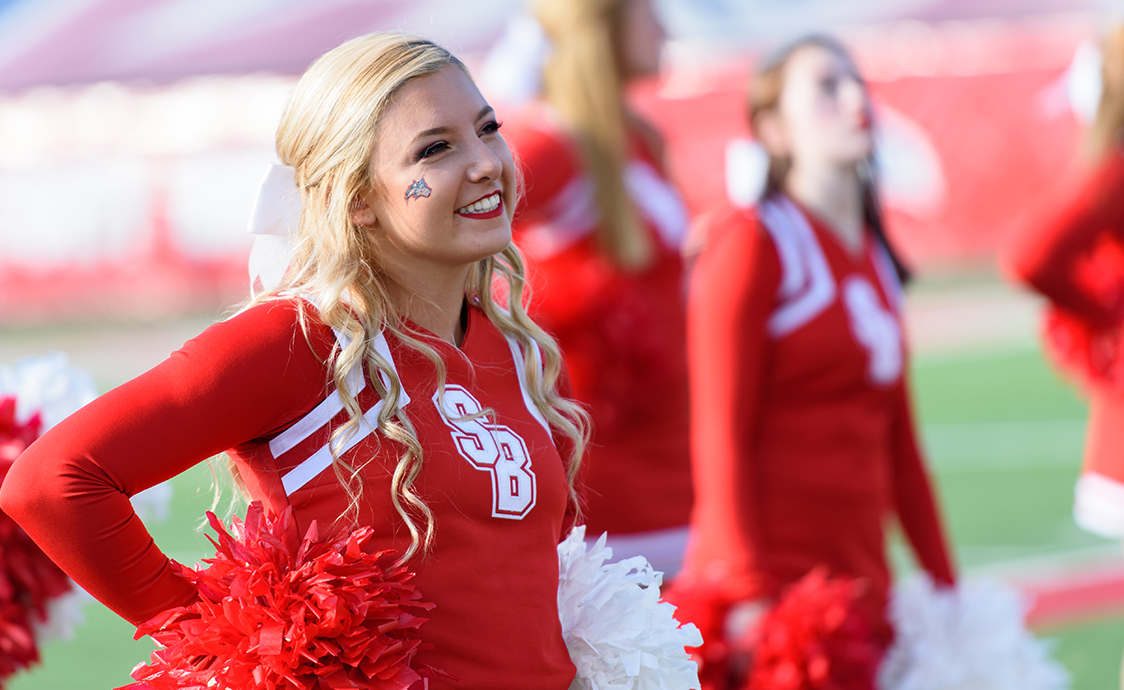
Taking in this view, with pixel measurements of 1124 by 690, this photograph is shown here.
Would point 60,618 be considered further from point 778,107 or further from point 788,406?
point 778,107

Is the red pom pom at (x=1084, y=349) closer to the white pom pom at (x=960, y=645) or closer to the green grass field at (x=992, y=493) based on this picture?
the white pom pom at (x=960, y=645)

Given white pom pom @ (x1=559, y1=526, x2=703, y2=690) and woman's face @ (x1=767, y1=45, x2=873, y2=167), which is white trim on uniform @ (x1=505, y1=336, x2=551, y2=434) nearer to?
white pom pom @ (x1=559, y1=526, x2=703, y2=690)

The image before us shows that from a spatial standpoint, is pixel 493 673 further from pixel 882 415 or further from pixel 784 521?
pixel 882 415

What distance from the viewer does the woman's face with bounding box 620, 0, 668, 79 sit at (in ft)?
11.3

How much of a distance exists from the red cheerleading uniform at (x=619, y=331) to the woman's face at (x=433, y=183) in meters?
1.31

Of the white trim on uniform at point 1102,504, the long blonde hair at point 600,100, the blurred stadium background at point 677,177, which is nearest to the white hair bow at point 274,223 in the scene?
the long blonde hair at point 600,100

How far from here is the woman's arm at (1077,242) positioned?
3.62 m

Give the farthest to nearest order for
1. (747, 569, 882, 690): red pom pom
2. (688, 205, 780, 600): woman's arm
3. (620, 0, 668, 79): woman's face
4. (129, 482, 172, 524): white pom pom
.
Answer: (620, 0, 668, 79): woman's face < (688, 205, 780, 600): woman's arm < (747, 569, 882, 690): red pom pom < (129, 482, 172, 524): white pom pom

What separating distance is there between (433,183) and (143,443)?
1.55 ft

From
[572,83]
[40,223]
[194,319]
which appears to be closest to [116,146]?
[40,223]

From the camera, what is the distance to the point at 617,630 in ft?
6.11

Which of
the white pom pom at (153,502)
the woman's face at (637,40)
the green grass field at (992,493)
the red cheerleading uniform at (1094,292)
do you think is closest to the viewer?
the white pom pom at (153,502)

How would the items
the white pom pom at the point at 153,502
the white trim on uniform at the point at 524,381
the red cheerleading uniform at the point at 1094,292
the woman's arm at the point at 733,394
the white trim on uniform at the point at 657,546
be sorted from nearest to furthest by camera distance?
the white trim on uniform at the point at 524,381 < the white pom pom at the point at 153,502 < the woman's arm at the point at 733,394 < the white trim on uniform at the point at 657,546 < the red cheerleading uniform at the point at 1094,292

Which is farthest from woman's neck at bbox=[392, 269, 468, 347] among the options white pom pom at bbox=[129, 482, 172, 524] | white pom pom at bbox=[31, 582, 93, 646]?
white pom pom at bbox=[31, 582, 93, 646]
